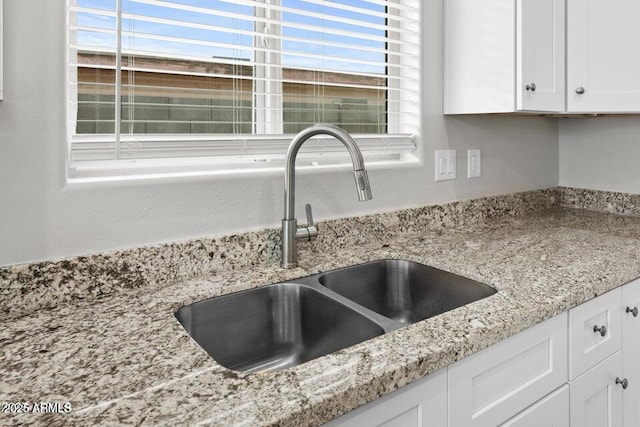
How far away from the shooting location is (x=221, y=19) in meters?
1.27

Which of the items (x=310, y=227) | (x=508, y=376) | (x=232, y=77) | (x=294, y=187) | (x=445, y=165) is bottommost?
(x=508, y=376)

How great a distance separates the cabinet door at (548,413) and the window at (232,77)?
2.84ft

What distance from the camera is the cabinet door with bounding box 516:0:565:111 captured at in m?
1.45

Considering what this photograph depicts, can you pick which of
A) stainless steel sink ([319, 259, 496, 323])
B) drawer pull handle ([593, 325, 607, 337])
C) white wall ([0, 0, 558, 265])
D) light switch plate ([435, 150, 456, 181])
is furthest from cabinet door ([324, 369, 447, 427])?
light switch plate ([435, 150, 456, 181])

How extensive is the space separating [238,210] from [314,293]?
1.05 ft

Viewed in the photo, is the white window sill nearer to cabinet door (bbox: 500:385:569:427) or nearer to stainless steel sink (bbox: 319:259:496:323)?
stainless steel sink (bbox: 319:259:496:323)

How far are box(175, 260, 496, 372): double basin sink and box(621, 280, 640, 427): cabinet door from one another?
0.44 meters

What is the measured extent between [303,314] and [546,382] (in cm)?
56

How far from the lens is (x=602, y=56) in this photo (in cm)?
162

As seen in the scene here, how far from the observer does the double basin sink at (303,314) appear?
99 cm

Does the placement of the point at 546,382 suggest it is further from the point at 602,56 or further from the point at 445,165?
the point at 602,56

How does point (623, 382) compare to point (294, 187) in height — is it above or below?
below

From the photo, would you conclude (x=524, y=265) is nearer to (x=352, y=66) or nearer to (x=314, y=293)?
(x=314, y=293)

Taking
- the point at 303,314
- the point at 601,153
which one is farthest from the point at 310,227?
the point at 601,153
